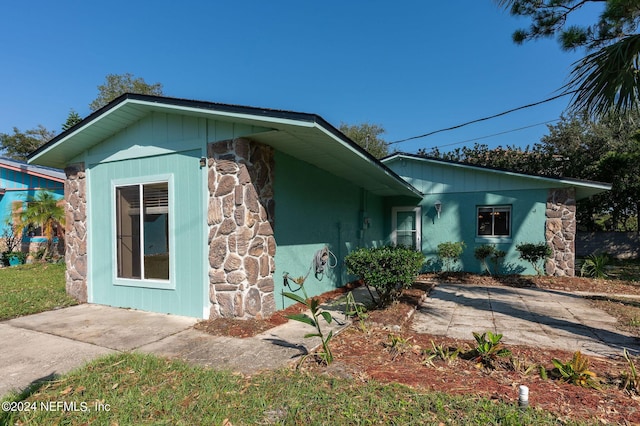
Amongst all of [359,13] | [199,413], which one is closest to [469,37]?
[359,13]

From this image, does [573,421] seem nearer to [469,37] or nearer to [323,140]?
[323,140]

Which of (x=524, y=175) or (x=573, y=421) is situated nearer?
(x=573, y=421)

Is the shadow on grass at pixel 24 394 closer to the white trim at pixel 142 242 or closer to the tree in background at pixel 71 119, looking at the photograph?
the white trim at pixel 142 242

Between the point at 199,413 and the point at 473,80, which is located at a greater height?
the point at 473,80

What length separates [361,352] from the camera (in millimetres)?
3697

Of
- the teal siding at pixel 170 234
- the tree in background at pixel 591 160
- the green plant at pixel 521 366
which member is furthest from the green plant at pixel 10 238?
the tree in background at pixel 591 160

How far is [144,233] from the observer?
215 inches

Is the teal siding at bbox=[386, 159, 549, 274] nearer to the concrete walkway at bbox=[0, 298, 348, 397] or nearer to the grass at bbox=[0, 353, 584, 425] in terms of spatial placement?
the concrete walkway at bbox=[0, 298, 348, 397]

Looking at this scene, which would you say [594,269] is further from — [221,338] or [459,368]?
[221,338]

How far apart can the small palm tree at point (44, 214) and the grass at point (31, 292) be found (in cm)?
185

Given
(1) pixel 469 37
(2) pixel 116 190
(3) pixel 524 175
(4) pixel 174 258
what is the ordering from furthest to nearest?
1. (1) pixel 469 37
2. (3) pixel 524 175
3. (2) pixel 116 190
4. (4) pixel 174 258

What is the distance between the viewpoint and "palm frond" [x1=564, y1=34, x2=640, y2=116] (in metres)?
3.75

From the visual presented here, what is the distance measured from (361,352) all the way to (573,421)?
193cm

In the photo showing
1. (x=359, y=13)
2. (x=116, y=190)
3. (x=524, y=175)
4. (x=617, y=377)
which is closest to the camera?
(x=617, y=377)
